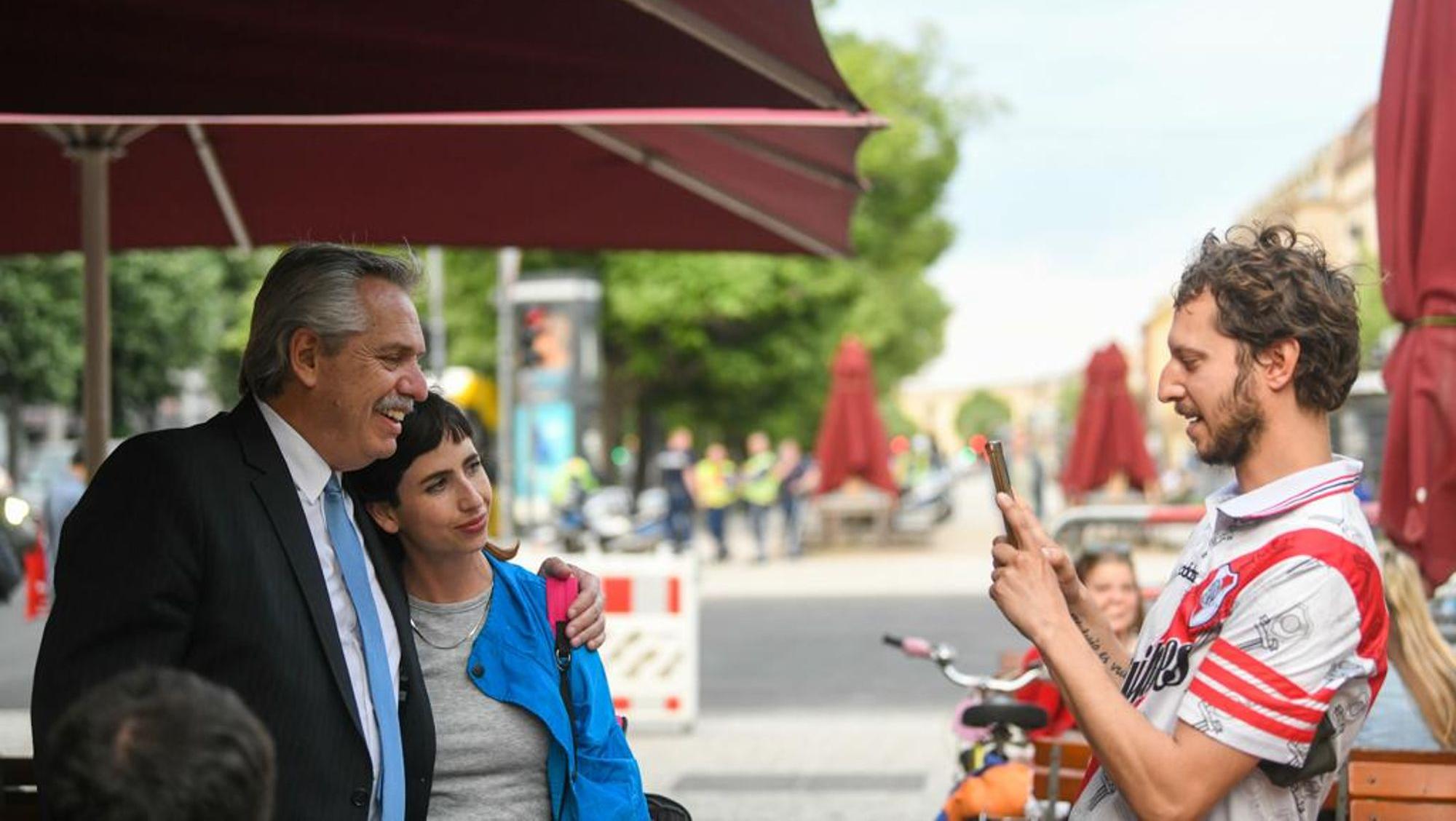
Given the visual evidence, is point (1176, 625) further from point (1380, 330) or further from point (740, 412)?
point (1380, 330)

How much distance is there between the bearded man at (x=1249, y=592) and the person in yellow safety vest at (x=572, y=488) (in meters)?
24.4

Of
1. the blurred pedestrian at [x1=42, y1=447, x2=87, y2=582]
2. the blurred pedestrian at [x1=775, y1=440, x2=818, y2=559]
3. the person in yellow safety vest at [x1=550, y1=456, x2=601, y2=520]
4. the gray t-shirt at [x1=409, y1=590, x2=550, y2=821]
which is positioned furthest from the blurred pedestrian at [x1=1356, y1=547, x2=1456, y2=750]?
the person in yellow safety vest at [x1=550, y1=456, x2=601, y2=520]

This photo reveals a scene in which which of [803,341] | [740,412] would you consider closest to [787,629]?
[803,341]

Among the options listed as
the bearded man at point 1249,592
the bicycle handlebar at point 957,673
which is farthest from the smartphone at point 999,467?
the bicycle handlebar at point 957,673

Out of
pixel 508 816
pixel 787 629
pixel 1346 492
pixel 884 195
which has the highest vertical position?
pixel 884 195

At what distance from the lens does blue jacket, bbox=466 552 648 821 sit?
3.11 meters

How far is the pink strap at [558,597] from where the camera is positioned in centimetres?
325

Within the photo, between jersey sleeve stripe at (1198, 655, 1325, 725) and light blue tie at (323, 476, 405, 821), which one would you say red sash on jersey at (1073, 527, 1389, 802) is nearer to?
jersey sleeve stripe at (1198, 655, 1325, 725)

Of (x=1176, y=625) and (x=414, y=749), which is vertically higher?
(x=1176, y=625)

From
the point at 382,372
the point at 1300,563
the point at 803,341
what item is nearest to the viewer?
the point at 1300,563

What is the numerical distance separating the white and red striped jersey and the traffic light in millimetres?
22509

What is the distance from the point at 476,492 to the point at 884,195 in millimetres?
42447

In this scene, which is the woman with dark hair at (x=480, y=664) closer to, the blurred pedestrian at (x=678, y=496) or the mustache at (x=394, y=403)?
the mustache at (x=394, y=403)

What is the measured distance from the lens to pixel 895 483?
28609 mm
